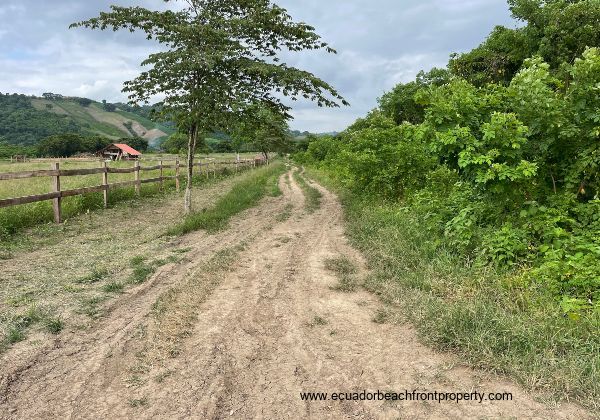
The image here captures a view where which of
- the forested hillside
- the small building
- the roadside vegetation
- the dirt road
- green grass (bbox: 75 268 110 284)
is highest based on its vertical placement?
the forested hillside

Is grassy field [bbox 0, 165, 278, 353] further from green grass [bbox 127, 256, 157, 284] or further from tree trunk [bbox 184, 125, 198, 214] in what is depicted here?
tree trunk [bbox 184, 125, 198, 214]

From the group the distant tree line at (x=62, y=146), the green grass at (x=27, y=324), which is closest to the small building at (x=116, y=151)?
the distant tree line at (x=62, y=146)

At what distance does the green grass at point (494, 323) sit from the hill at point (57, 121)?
6684 cm

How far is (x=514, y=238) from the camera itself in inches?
203

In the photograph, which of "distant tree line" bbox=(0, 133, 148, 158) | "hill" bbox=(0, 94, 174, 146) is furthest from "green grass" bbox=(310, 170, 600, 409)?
"distant tree line" bbox=(0, 133, 148, 158)

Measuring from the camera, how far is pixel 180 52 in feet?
33.8

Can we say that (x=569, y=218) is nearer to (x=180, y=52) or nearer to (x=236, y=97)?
(x=236, y=97)

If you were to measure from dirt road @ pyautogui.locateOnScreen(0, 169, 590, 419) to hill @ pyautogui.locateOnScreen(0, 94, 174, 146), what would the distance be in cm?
6634

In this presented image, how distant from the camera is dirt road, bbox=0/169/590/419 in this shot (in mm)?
2986

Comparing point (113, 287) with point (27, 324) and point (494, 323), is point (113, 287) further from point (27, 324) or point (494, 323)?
point (494, 323)

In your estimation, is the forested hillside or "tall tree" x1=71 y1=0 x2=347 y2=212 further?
the forested hillside

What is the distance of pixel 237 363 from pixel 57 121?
152 meters

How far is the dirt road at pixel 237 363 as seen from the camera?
2.99 metres

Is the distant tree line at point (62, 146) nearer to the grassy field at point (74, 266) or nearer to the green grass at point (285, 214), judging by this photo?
the green grass at point (285, 214)
